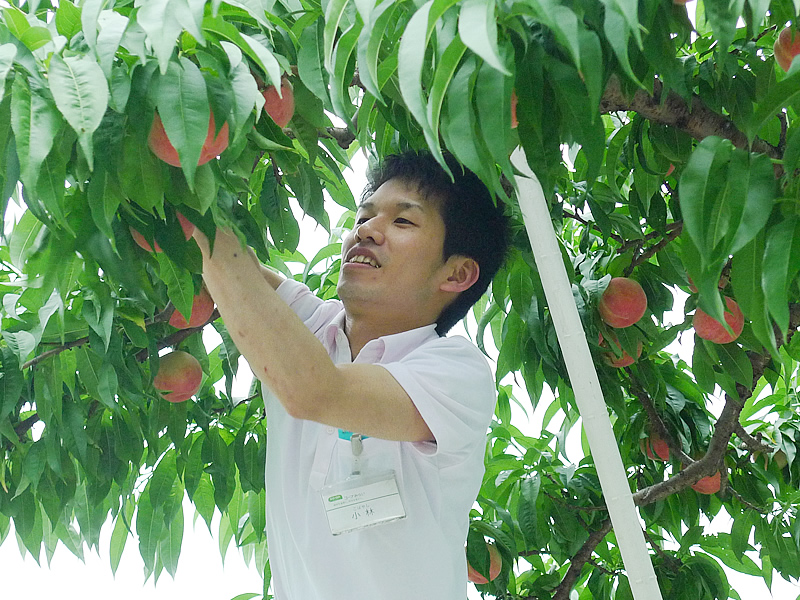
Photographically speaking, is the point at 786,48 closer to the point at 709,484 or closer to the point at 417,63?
the point at 417,63

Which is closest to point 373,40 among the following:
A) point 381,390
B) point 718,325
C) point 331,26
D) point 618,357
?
point 331,26

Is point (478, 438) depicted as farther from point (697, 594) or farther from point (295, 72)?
point (697, 594)

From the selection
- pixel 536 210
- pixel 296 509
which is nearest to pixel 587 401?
pixel 536 210

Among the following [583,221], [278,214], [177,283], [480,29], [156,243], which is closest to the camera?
[480,29]

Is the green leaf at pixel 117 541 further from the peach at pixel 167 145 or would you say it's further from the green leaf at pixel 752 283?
the green leaf at pixel 752 283

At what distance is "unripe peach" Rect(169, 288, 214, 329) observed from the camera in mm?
1125

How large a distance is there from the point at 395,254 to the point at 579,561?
677 millimetres

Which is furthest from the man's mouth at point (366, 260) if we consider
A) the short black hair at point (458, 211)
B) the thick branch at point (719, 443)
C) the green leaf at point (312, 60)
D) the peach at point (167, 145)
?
the thick branch at point (719, 443)

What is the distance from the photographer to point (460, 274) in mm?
1284

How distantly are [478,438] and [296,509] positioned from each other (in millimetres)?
244

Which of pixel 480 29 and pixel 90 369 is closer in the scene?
pixel 480 29

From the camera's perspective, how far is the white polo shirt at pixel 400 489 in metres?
1.08

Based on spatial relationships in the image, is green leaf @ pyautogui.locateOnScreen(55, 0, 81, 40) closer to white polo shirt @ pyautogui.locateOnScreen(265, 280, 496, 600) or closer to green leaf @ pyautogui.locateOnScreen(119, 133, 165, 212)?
green leaf @ pyautogui.locateOnScreen(119, 133, 165, 212)

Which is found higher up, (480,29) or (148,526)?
(480,29)
